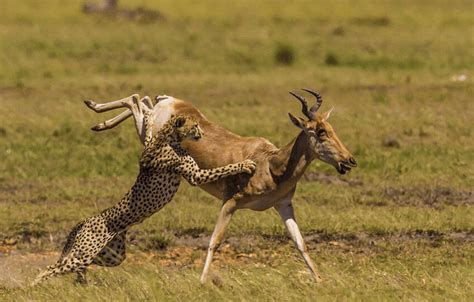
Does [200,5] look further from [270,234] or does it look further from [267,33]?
[270,234]

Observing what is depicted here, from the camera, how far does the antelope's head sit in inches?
387

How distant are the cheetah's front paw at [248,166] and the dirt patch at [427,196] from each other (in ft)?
14.1

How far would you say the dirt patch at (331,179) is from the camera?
A: 15.5 m

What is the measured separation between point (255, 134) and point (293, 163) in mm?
7284

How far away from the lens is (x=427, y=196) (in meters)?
14.6

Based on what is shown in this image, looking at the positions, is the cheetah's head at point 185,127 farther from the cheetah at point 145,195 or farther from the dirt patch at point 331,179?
the dirt patch at point 331,179

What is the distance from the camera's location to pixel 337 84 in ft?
74.0

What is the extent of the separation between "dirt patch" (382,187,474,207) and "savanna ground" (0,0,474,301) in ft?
0.08

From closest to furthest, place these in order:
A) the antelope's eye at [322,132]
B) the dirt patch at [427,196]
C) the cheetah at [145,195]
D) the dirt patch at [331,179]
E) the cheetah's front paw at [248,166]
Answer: the antelope's eye at [322,132]
the cheetah at [145,195]
the cheetah's front paw at [248,166]
the dirt patch at [427,196]
the dirt patch at [331,179]

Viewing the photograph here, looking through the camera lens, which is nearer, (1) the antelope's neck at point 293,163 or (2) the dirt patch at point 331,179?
(1) the antelope's neck at point 293,163

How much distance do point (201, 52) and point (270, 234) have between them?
13.7 meters

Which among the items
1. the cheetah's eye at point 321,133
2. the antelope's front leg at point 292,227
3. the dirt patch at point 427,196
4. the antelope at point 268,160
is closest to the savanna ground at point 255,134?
the dirt patch at point 427,196

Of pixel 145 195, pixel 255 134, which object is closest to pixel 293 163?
pixel 145 195

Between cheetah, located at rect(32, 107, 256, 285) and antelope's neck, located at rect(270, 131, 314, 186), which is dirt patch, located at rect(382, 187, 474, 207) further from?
cheetah, located at rect(32, 107, 256, 285)
